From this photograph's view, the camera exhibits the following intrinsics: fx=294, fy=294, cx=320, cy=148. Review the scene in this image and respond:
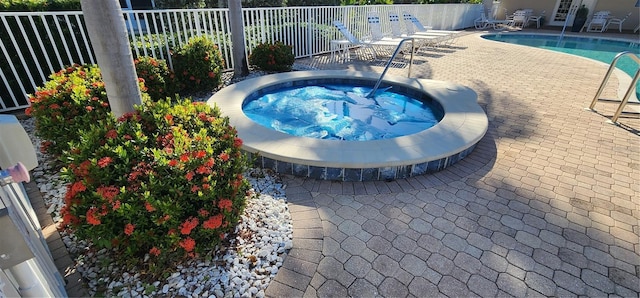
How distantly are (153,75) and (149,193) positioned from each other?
153 inches

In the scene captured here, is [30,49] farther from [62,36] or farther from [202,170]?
[202,170]

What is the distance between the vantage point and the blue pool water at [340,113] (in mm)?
4961

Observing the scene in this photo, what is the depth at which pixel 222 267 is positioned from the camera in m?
2.10

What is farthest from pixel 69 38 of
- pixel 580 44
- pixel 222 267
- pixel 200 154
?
pixel 580 44

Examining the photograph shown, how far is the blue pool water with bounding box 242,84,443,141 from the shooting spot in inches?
195

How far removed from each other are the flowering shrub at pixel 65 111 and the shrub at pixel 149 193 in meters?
1.43

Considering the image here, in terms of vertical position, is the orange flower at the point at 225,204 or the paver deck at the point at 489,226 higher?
the orange flower at the point at 225,204

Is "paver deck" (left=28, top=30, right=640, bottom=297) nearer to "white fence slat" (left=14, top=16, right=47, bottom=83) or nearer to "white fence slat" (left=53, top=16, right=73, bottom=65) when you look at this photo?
"white fence slat" (left=14, top=16, right=47, bottom=83)

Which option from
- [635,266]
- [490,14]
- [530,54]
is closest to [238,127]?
[635,266]

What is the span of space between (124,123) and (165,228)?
0.86m

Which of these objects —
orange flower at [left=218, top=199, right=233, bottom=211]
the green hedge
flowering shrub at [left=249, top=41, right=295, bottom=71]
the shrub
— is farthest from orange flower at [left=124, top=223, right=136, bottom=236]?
flowering shrub at [left=249, top=41, right=295, bottom=71]

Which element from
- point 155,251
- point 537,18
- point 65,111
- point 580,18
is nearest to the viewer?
point 155,251

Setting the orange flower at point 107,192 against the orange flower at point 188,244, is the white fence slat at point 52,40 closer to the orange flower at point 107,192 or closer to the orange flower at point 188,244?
the orange flower at point 107,192

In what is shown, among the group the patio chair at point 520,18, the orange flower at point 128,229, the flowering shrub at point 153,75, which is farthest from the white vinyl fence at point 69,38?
the patio chair at point 520,18
